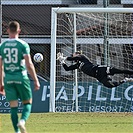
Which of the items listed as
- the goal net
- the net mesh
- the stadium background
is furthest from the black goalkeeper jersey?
the stadium background

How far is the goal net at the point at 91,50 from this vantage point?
842 inches

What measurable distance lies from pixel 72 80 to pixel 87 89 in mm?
729

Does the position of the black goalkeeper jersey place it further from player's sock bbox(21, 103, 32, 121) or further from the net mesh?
player's sock bbox(21, 103, 32, 121)

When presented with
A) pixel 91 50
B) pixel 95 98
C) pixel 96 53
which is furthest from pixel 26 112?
pixel 91 50

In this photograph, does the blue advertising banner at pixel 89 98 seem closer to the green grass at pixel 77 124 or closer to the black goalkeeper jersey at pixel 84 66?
the black goalkeeper jersey at pixel 84 66

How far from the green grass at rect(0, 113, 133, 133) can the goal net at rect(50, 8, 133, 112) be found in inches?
101

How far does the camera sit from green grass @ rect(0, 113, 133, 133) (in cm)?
1416

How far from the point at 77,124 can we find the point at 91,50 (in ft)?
Result: 26.1

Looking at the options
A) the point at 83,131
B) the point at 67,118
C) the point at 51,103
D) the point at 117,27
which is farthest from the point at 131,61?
the point at 83,131

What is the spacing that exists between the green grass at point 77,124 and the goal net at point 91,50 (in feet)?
8.44

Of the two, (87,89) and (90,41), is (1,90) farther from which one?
(90,41)

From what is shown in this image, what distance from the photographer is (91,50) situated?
2345 centimetres

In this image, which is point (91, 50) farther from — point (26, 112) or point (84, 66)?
point (26, 112)

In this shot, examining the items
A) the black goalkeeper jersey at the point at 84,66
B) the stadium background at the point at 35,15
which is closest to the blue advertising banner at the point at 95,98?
the black goalkeeper jersey at the point at 84,66
